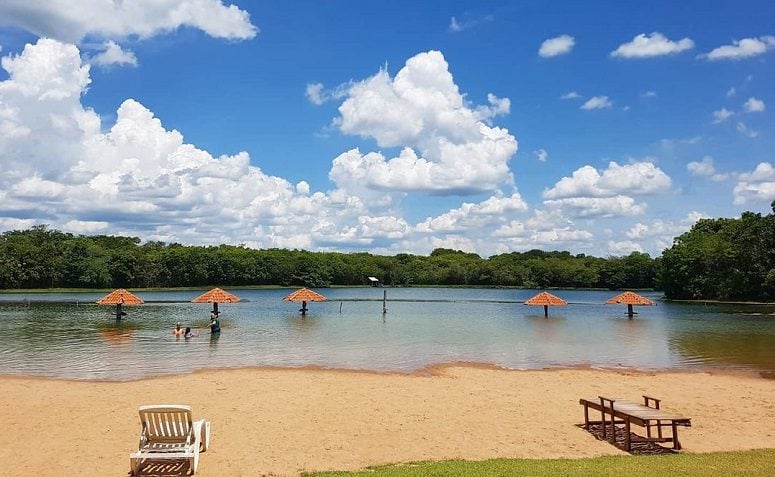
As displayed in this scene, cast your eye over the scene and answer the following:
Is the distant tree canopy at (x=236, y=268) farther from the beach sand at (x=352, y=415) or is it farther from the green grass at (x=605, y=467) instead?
the green grass at (x=605, y=467)

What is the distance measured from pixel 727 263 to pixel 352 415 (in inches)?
3107

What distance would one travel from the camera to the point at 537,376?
20.2 meters

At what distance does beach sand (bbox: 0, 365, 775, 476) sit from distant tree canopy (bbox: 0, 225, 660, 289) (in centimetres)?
9659

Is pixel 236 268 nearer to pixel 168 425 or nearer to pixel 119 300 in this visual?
pixel 119 300

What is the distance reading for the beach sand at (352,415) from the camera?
34.7 ft

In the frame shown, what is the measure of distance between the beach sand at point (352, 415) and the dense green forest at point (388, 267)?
6080 centimetres

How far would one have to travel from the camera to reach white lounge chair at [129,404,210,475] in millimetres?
9359

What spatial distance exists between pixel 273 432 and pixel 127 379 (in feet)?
31.9

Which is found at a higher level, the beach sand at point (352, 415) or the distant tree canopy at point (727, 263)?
the distant tree canopy at point (727, 263)

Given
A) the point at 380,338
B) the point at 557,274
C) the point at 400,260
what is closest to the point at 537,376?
the point at 380,338

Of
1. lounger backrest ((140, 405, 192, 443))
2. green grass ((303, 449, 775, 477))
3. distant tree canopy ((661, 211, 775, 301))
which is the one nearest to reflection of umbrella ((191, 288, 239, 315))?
lounger backrest ((140, 405, 192, 443))

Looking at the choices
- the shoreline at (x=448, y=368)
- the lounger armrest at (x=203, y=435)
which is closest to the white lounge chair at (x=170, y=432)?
the lounger armrest at (x=203, y=435)

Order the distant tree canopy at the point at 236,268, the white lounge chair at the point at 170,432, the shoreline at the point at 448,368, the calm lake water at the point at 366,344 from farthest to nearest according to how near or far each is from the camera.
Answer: the distant tree canopy at the point at 236,268 → the calm lake water at the point at 366,344 → the shoreline at the point at 448,368 → the white lounge chair at the point at 170,432

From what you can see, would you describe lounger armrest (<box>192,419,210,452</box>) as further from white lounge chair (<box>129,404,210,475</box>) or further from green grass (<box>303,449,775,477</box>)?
green grass (<box>303,449,775,477</box>)
